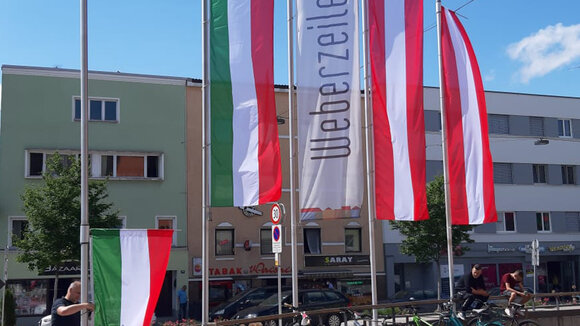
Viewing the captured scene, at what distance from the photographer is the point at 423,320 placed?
44.1 ft

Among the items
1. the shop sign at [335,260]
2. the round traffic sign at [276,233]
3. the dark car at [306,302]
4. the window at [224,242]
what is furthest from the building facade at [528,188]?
the round traffic sign at [276,233]

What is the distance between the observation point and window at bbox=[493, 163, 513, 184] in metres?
42.7

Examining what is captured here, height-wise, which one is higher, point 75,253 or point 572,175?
point 572,175

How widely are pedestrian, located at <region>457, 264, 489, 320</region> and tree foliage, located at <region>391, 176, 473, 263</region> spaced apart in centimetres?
2065

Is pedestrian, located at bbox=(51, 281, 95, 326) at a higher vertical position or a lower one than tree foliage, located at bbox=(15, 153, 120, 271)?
lower

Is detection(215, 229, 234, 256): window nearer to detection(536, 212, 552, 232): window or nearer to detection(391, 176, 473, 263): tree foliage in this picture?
detection(391, 176, 473, 263): tree foliage

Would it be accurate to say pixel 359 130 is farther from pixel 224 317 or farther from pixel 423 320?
pixel 224 317

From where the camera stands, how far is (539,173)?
145ft

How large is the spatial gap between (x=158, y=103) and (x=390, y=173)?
22444 millimetres

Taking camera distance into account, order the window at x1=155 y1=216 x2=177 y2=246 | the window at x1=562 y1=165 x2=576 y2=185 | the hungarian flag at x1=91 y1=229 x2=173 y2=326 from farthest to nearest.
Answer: the window at x1=562 y1=165 x2=576 y2=185 → the window at x1=155 y1=216 x2=177 y2=246 → the hungarian flag at x1=91 y1=229 x2=173 y2=326

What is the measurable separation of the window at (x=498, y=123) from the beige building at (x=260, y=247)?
1124cm

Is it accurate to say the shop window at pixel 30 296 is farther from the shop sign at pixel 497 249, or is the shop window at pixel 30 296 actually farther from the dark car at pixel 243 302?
the shop sign at pixel 497 249

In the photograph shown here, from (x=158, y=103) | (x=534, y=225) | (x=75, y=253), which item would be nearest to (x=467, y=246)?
(x=534, y=225)

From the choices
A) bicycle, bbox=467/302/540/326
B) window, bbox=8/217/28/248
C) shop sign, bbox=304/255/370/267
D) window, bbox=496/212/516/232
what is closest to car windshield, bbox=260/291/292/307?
bicycle, bbox=467/302/540/326
